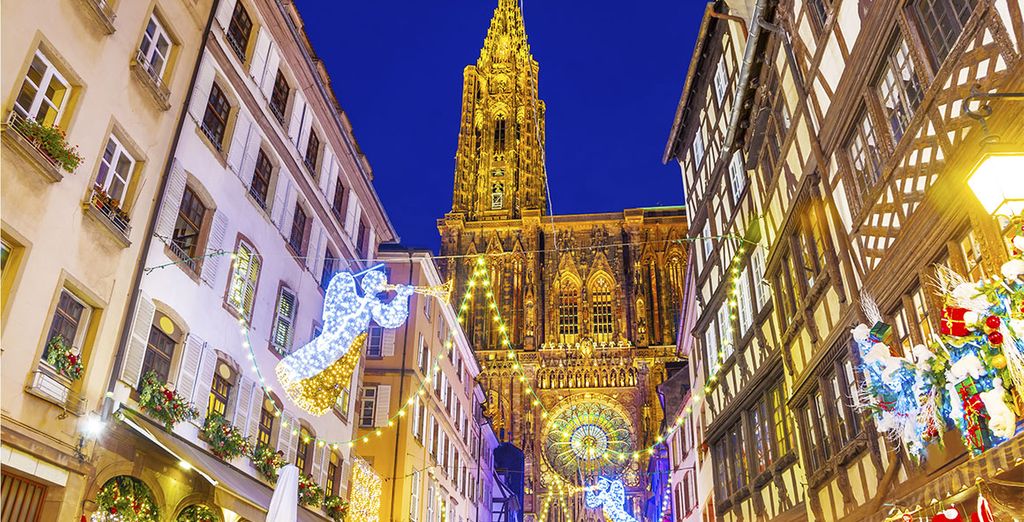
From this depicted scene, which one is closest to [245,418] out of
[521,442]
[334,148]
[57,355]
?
[57,355]

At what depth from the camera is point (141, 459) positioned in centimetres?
1052

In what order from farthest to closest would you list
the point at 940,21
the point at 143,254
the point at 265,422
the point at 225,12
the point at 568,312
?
the point at 568,312, the point at 265,422, the point at 225,12, the point at 143,254, the point at 940,21

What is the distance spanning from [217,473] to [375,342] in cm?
1387

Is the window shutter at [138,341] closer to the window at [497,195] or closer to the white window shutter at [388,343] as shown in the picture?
the white window shutter at [388,343]

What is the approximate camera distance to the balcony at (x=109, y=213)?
31.3ft

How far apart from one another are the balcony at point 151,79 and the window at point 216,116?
3.97 ft

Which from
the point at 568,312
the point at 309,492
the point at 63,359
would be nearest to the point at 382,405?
the point at 309,492

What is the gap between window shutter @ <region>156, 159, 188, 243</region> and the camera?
11242 mm

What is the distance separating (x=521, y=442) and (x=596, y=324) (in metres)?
10.6

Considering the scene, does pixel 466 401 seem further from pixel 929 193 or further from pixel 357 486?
pixel 929 193

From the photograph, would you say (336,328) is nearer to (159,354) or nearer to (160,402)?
(159,354)

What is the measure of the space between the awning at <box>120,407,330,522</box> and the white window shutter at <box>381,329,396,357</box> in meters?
10.5

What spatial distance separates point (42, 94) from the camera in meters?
8.81

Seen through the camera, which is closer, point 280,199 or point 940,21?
point 940,21
